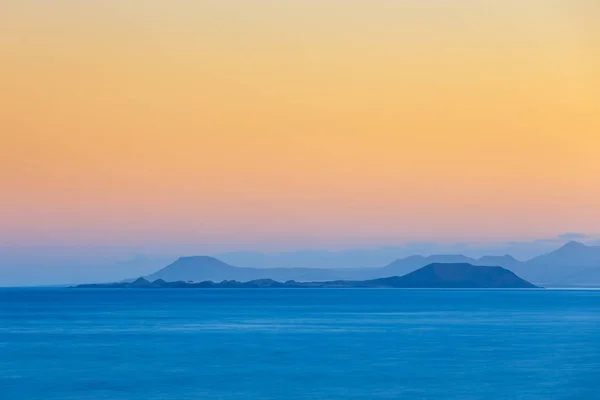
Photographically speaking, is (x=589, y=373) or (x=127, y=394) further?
(x=589, y=373)

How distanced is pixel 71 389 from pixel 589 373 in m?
26.5

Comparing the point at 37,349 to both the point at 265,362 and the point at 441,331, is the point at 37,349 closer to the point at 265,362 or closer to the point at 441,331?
the point at 265,362

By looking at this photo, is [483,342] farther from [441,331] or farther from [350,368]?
[350,368]

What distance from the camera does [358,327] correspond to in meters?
87.6

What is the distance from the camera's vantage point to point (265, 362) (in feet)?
174

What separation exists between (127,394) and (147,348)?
22.1m

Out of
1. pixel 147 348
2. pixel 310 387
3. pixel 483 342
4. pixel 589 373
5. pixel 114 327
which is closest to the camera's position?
pixel 310 387

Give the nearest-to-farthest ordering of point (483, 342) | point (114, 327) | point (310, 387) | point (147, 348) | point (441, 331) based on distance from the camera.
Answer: point (310, 387)
point (147, 348)
point (483, 342)
point (441, 331)
point (114, 327)

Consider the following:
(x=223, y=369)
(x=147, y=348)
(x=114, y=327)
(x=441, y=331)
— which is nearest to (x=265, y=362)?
(x=223, y=369)

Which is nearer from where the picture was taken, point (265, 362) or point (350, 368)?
point (350, 368)

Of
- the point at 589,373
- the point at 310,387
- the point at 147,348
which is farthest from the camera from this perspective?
the point at 147,348

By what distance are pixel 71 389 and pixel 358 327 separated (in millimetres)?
48353

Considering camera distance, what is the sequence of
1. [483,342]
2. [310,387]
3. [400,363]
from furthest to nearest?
[483,342], [400,363], [310,387]

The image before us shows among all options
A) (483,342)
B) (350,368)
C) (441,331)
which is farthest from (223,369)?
(441,331)
